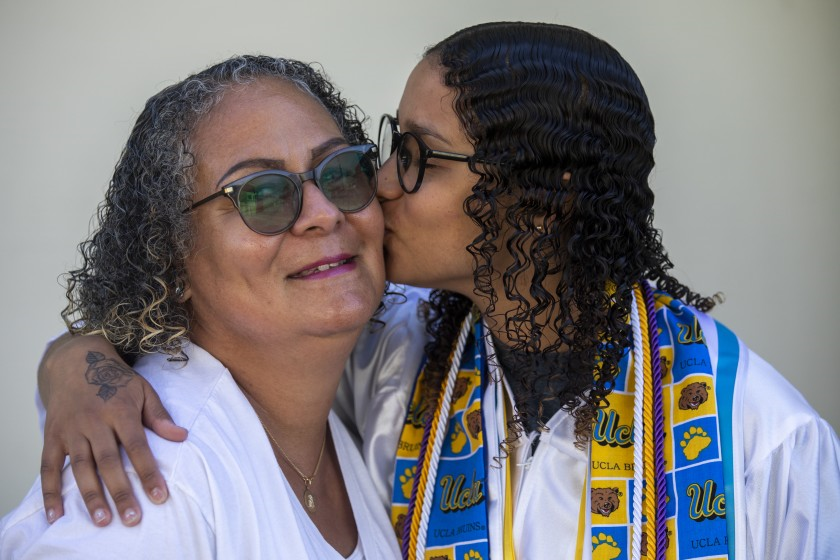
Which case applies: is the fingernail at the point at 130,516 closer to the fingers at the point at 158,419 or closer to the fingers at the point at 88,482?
the fingers at the point at 88,482

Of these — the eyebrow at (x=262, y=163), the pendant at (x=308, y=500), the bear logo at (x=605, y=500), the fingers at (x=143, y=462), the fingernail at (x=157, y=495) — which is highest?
the eyebrow at (x=262, y=163)

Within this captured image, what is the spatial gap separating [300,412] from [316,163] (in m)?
0.74

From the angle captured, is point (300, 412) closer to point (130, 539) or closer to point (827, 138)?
point (130, 539)

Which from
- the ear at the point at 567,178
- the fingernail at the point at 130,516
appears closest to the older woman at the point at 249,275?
the fingernail at the point at 130,516

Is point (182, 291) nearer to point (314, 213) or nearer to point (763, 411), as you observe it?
point (314, 213)

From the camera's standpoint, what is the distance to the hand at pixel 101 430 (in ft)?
6.20

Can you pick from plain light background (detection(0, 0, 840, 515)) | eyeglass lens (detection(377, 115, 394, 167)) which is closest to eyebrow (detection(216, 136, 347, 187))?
eyeglass lens (detection(377, 115, 394, 167))

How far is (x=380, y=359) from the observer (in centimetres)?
305

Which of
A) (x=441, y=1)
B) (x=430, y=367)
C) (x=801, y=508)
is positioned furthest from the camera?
(x=441, y=1)

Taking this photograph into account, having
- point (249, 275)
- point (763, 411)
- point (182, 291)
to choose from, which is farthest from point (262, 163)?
point (763, 411)

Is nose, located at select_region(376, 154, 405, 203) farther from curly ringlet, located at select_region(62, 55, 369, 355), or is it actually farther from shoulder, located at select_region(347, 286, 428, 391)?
shoulder, located at select_region(347, 286, 428, 391)

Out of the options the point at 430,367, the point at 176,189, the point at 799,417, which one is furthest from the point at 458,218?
the point at 799,417

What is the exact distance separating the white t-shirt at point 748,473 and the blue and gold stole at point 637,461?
4 cm

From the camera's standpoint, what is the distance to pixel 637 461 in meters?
2.39
